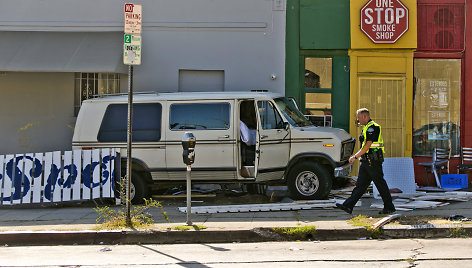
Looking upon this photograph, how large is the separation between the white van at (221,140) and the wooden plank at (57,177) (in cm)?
59

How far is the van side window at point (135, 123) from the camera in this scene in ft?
35.8

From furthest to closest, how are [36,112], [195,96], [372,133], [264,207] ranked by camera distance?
[36,112] < [195,96] < [264,207] < [372,133]

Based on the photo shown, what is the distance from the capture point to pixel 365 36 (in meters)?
13.3

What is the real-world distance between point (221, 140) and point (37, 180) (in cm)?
367

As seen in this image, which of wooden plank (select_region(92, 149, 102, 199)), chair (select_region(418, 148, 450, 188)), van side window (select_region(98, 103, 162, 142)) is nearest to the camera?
wooden plank (select_region(92, 149, 102, 199))

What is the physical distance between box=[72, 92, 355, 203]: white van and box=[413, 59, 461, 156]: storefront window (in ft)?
11.0

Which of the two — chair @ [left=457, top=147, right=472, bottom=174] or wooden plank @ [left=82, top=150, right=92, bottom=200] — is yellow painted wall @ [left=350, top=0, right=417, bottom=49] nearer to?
chair @ [left=457, top=147, right=472, bottom=174]

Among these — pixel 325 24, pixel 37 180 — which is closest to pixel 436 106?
pixel 325 24

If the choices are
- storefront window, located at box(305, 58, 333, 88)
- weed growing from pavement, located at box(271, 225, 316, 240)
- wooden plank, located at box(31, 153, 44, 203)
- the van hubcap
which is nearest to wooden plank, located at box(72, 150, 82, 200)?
wooden plank, located at box(31, 153, 44, 203)

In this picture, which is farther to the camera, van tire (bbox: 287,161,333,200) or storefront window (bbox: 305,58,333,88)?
storefront window (bbox: 305,58,333,88)

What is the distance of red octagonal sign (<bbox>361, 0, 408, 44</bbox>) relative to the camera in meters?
13.2

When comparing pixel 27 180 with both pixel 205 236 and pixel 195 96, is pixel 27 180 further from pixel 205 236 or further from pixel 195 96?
pixel 205 236

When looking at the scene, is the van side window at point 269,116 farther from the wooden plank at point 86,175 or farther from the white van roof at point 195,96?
the wooden plank at point 86,175

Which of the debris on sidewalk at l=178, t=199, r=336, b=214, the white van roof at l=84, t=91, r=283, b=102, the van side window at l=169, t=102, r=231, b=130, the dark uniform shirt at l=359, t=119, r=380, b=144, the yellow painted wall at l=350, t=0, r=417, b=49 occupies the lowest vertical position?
the debris on sidewalk at l=178, t=199, r=336, b=214
